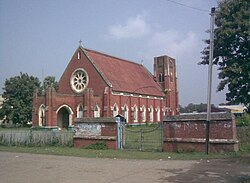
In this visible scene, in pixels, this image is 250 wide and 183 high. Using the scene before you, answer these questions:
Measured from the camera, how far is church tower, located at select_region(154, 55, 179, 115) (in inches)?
2734

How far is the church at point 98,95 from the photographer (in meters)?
47.1

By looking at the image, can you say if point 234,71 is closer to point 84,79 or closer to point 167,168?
point 167,168

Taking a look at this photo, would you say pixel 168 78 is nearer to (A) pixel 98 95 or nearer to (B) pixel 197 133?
(A) pixel 98 95

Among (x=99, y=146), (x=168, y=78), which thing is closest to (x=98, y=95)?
(x=168, y=78)

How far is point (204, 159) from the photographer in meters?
14.9

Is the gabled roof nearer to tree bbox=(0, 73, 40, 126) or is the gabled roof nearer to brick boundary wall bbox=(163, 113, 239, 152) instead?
tree bbox=(0, 73, 40, 126)

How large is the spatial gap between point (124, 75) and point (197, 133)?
4198 centimetres

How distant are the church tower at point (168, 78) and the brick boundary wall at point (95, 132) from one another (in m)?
48.6

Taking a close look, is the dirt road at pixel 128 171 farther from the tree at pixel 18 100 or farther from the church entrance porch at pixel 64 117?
the tree at pixel 18 100

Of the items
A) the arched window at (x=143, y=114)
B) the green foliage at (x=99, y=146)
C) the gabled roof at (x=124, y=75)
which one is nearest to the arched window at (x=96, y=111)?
the gabled roof at (x=124, y=75)

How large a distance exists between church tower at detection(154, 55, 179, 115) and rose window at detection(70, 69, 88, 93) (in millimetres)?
22589

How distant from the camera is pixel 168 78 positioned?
69.4m

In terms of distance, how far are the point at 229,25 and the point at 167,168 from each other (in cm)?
1641

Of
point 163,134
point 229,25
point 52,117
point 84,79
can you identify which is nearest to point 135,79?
point 84,79
